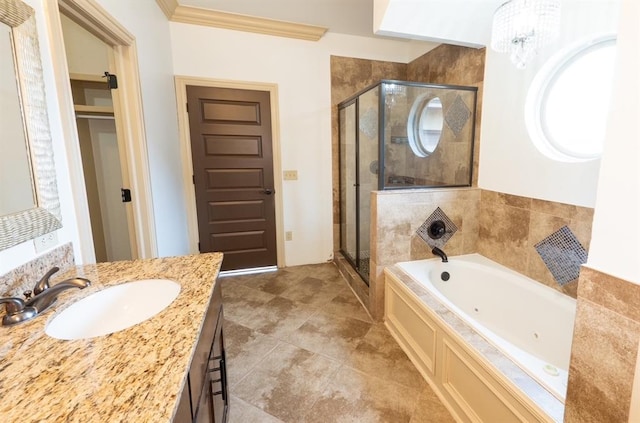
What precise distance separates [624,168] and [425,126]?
80.4 inches

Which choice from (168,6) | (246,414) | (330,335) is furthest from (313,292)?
(168,6)

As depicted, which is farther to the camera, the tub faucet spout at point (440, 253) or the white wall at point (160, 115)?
the tub faucet spout at point (440, 253)

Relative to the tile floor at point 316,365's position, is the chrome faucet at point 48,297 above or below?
above

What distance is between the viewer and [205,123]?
116 inches

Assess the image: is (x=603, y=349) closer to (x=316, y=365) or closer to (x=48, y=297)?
(x=316, y=365)

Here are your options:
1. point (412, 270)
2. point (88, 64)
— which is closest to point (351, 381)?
point (412, 270)

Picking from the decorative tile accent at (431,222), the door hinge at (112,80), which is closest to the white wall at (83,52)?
the door hinge at (112,80)

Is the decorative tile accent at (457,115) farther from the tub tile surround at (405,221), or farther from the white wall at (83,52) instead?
the white wall at (83,52)

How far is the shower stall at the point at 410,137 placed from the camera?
2266mm

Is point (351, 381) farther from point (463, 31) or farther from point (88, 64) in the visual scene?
point (88, 64)

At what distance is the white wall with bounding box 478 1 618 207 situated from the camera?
1.59m

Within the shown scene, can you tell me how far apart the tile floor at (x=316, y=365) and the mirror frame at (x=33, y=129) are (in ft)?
4.06

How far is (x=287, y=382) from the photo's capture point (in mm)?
1703

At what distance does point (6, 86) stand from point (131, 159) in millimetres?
995
